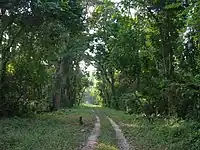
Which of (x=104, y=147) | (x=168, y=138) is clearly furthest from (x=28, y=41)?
(x=104, y=147)

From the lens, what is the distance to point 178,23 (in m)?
24.7

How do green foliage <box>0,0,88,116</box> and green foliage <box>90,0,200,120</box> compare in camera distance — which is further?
green foliage <box>0,0,88,116</box>

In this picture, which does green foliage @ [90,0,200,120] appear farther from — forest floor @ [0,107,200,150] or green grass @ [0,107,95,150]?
green grass @ [0,107,95,150]

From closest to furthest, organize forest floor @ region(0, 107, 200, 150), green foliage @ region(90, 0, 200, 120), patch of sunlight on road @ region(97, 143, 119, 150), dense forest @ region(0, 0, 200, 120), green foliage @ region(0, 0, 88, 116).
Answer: patch of sunlight on road @ region(97, 143, 119, 150) → forest floor @ region(0, 107, 200, 150) → green foliage @ region(90, 0, 200, 120) → dense forest @ region(0, 0, 200, 120) → green foliage @ region(0, 0, 88, 116)

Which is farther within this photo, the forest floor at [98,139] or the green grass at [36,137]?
the forest floor at [98,139]

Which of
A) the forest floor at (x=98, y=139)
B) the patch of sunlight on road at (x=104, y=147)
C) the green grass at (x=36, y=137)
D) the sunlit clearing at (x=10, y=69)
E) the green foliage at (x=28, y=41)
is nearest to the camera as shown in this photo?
the patch of sunlight on road at (x=104, y=147)

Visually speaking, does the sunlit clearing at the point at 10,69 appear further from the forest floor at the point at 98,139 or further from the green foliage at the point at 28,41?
the forest floor at the point at 98,139

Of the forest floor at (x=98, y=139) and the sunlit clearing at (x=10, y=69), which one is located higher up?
the sunlit clearing at (x=10, y=69)

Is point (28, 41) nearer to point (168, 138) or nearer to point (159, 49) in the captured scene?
point (159, 49)

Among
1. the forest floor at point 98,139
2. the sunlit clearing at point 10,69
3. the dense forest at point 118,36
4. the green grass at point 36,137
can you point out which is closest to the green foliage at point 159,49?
the dense forest at point 118,36

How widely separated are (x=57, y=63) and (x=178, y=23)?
1799 cm

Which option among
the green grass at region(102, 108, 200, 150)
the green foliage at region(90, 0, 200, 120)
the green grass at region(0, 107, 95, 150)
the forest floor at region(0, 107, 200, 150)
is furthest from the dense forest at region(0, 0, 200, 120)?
the green grass at region(0, 107, 95, 150)

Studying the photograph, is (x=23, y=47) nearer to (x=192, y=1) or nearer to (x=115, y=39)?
(x=115, y=39)

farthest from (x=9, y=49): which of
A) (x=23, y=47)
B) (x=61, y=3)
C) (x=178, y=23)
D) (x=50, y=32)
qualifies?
(x=178, y=23)
